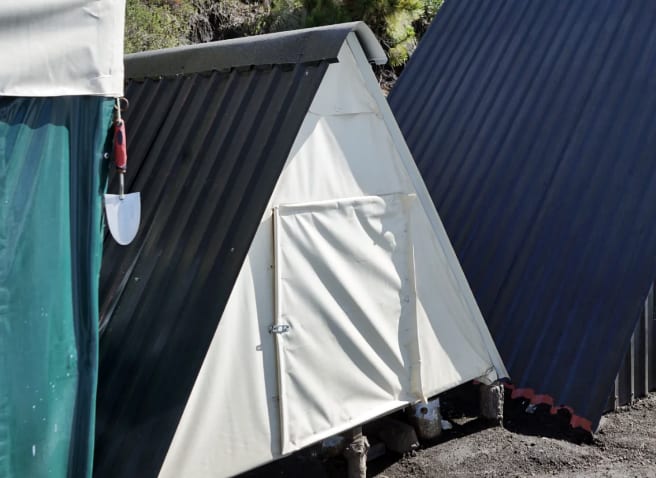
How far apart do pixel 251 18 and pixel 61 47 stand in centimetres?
1135

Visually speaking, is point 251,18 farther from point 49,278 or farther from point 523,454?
point 49,278

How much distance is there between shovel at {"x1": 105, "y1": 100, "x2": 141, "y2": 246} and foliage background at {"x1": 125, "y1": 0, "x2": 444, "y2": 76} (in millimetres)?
8815

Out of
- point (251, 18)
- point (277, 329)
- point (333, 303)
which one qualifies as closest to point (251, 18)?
point (251, 18)

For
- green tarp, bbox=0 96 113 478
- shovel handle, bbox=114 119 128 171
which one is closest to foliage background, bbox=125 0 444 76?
shovel handle, bbox=114 119 128 171

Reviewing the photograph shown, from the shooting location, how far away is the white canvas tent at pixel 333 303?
4.26 metres

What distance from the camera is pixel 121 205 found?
4.08 m

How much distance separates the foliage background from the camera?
12539 mm

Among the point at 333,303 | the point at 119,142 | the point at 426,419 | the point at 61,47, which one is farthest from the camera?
the point at 426,419

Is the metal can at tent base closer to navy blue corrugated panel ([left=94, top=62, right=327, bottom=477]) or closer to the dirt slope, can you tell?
the dirt slope

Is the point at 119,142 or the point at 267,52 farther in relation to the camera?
the point at 267,52

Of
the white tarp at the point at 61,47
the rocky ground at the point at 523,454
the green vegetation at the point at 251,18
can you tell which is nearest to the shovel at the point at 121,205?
the white tarp at the point at 61,47

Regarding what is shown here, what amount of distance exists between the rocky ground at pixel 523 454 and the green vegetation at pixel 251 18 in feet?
29.3

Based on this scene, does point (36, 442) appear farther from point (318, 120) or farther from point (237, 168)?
point (318, 120)

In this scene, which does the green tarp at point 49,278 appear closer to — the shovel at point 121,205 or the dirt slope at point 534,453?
the shovel at point 121,205
